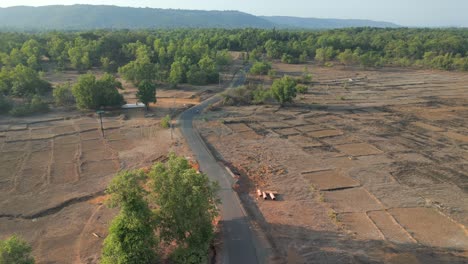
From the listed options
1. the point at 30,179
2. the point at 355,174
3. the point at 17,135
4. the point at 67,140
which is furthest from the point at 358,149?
the point at 17,135

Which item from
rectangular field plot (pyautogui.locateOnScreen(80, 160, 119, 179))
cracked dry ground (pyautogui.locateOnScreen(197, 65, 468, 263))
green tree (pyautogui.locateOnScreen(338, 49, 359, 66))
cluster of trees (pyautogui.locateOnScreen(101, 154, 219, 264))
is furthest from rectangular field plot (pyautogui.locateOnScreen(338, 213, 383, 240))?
green tree (pyautogui.locateOnScreen(338, 49, 359, 66))

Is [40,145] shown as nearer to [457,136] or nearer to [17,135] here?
[17,135]

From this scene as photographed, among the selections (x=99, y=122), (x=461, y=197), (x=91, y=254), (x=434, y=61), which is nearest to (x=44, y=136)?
(x=99, y=122)

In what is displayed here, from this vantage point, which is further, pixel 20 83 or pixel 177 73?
pixel 177 73

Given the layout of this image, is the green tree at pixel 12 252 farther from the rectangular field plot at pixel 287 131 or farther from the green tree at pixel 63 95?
the green tree at pixel 63 95

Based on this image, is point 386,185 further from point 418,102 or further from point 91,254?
point 418,102

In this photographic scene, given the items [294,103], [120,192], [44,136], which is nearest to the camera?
[120,192]
